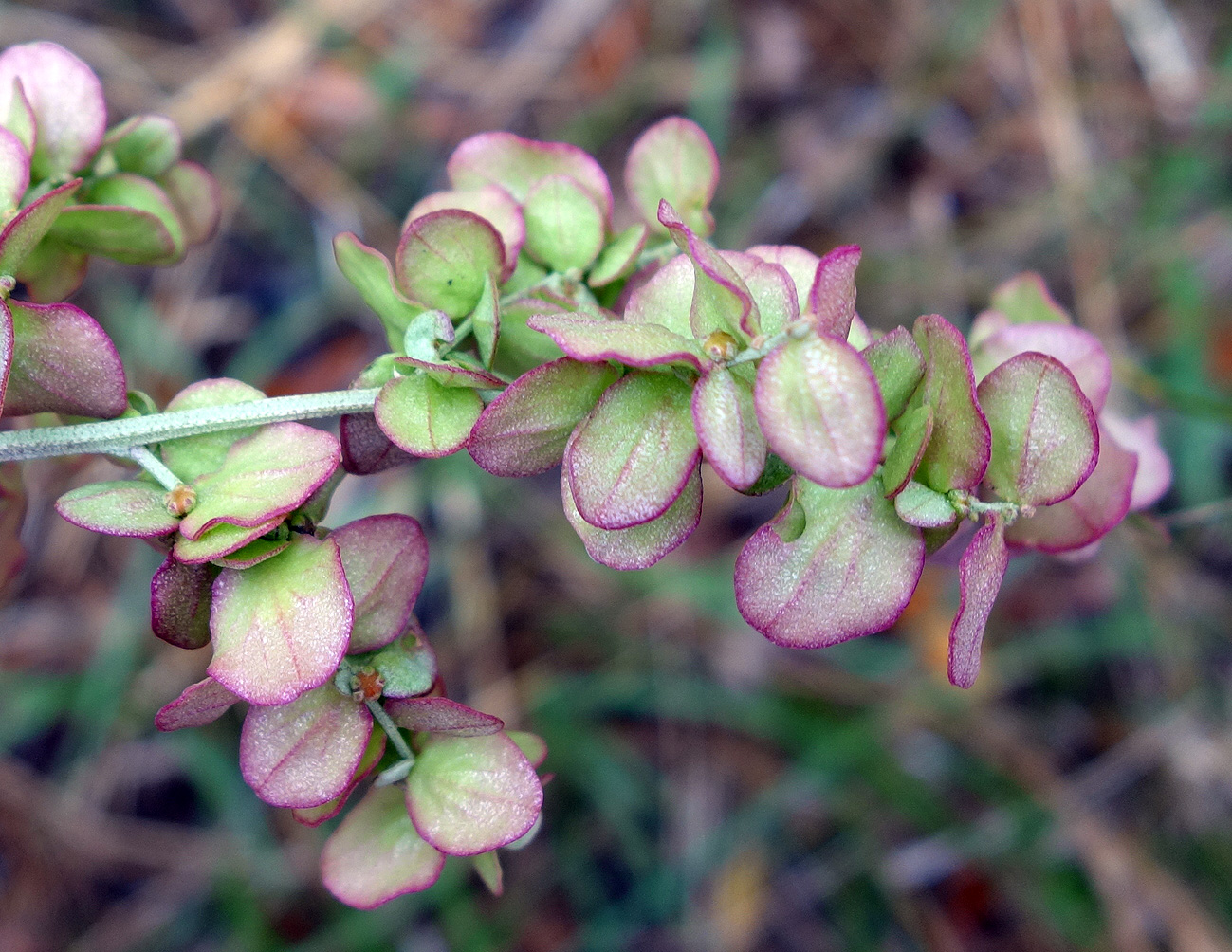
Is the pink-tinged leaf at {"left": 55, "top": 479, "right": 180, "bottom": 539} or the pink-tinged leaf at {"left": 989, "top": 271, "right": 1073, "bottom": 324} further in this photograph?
the pink-tinged leaf at {"left": 989, "top": 271, "right": 1073, "bottom": 324}

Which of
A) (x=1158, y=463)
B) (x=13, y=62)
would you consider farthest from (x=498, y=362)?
(x=1158, y=463)

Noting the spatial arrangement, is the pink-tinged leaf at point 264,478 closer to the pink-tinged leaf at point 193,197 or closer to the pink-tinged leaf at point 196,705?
the pink-tinged leaf at point 196,705

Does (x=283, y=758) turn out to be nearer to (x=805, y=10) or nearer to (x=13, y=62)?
(x=13, y=62)

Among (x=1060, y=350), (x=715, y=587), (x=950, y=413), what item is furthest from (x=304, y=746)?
(x=715, y=587)

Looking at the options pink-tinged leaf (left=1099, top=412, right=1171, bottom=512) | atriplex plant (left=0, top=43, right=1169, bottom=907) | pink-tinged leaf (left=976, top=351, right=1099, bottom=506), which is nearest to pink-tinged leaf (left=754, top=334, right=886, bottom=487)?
atriplex plant (left=0, top=43, right=1169, bottom=907)

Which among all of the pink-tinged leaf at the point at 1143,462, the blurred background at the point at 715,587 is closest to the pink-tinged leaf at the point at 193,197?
the pink-tinged leaf at the point at 1143,462

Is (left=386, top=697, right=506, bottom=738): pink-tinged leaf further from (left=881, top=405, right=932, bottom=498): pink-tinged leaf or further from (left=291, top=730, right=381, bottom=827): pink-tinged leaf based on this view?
(left=881, top=405, right=932, bottom=498): pink-tinged leaf
